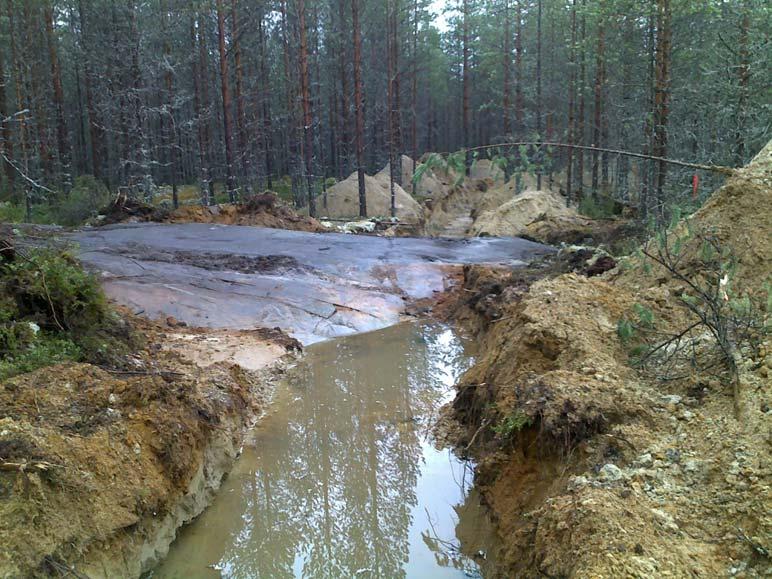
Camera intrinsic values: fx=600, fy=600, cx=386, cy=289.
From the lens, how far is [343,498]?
5102 millimetres

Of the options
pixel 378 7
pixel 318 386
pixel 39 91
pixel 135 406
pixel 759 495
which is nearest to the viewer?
pixel 759 495

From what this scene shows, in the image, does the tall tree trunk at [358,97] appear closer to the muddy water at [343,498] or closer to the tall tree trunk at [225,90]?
the tall tree trunk at [225,90]

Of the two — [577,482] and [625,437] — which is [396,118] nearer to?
[625,437]

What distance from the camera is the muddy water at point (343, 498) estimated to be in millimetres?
4289

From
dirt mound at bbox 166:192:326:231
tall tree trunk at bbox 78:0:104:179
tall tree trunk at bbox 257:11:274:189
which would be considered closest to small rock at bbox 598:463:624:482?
dirt mound at bbox 166:192:326:231

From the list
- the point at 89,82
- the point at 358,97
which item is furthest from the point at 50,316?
the point at 89,82

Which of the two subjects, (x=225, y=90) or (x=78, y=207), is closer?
(x=78, y=207)

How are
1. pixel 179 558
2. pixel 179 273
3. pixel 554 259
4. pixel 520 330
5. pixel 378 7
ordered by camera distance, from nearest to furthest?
1. pixel 179 558
2. pixel 520 330
3. pixel 179 273
4. pixel 554 259
5. pixel 378 7

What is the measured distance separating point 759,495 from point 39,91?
26470mm

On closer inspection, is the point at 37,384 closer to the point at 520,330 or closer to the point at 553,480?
the point at 553,480

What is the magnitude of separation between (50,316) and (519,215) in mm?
16097

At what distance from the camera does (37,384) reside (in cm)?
447

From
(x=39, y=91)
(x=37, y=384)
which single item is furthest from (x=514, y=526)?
(x=39, y=91)

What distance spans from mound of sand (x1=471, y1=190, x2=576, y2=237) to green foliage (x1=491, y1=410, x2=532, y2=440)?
14549mm
